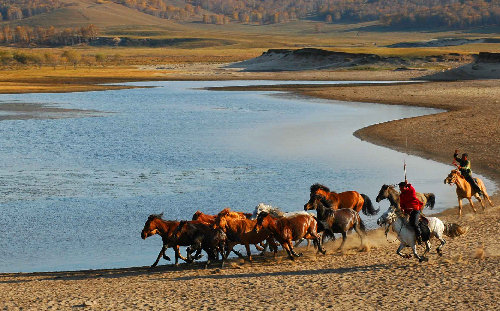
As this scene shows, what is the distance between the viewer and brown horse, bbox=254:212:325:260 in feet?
43.5

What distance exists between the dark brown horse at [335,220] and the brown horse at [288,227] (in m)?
0.37

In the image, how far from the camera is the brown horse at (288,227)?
13266 millimetres

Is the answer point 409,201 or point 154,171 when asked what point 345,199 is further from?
point 154,171

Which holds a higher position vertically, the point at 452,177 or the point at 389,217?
the point at 389,217

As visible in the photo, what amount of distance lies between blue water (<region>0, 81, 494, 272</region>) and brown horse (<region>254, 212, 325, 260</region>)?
2.54 metres

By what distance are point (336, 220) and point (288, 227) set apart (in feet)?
4.02

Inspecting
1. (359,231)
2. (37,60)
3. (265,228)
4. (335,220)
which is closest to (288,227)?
(265,228)

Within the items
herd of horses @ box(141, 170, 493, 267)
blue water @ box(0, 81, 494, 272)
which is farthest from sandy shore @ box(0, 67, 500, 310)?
blue water @ box(0, 81, 494, 272)

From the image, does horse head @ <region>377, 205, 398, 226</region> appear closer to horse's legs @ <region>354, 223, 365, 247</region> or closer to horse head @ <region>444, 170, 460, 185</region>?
horse's legs @ <region>354, 223, 365, 247</region>

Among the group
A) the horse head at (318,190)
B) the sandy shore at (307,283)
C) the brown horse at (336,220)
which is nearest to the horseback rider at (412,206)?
the sandy shore at (307,283)

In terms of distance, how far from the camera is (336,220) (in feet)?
46.4

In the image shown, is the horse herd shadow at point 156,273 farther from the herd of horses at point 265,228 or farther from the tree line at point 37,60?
the tree line at point 37,60

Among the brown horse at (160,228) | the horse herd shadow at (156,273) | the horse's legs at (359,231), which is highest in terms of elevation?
the brown horse at (160,228)

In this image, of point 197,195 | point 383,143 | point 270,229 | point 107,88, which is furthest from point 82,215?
point 107,88
